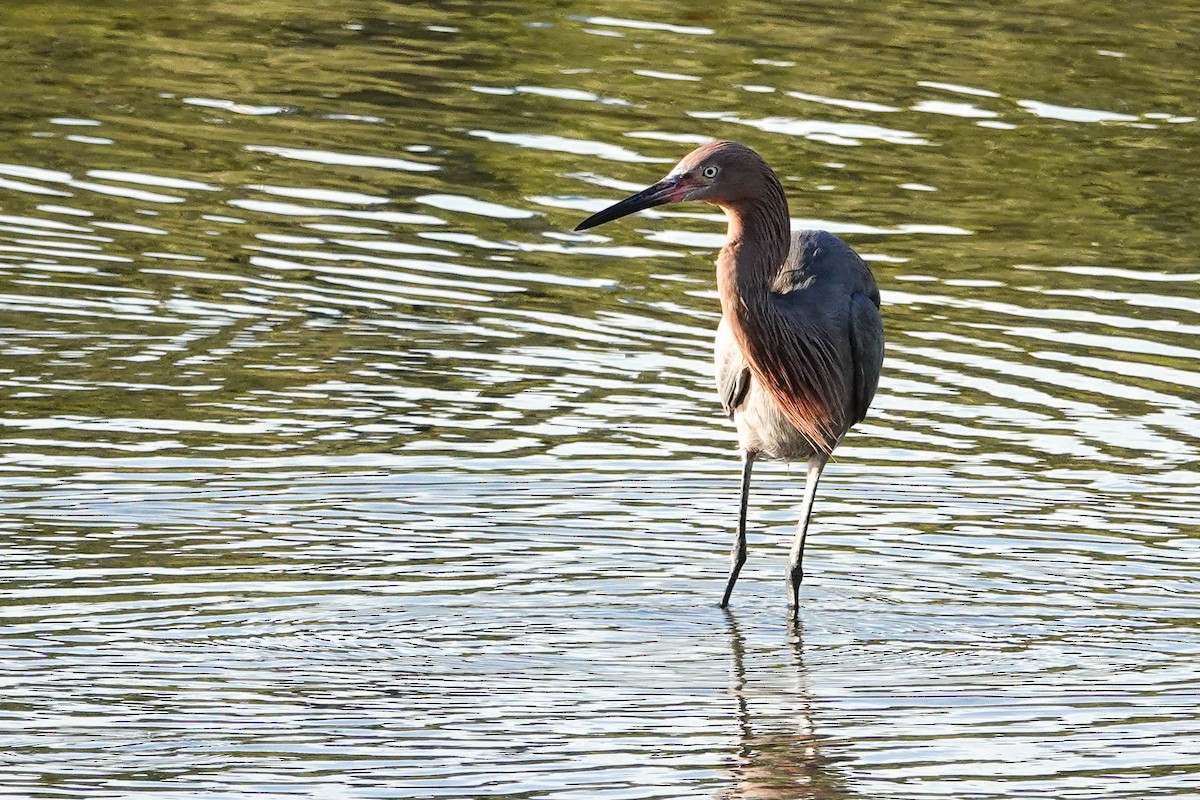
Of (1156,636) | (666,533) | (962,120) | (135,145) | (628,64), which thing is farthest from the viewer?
(628,64)

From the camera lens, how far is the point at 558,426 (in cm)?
1134

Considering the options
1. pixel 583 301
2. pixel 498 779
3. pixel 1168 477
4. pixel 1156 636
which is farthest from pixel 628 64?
pixel 498 779

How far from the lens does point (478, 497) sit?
1034cm

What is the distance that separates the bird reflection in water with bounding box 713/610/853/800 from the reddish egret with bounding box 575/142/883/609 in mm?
1081

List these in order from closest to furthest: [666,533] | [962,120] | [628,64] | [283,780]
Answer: [283,780] → [666,533] → [962,120] → [628,64]

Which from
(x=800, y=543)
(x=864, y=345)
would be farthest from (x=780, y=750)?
(x=864, y=345)

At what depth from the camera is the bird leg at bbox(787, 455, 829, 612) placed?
943cm

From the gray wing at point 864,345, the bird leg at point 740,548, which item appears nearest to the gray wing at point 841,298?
the gray wing at point 864,345

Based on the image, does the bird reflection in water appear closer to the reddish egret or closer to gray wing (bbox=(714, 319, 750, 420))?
the reddish egret

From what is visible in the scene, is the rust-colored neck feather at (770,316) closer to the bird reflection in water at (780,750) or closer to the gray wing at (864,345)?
the gray wing at (864,345)

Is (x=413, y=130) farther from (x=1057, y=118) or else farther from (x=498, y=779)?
(x=498, y=779)

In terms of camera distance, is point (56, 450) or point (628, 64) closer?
point (56, 450)

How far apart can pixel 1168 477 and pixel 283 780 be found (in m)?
5.22

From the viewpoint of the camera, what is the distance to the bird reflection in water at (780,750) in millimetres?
7371
